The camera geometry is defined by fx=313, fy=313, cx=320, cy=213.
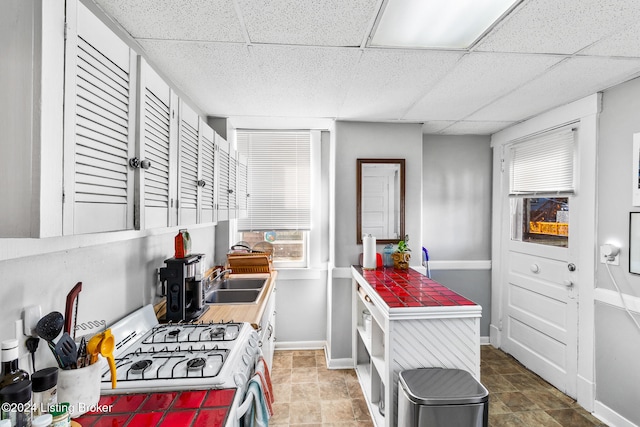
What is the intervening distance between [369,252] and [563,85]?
192 centimetres

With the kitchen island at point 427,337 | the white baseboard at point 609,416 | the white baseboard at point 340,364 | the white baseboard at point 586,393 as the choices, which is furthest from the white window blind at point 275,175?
the white baseboard at point 609,416

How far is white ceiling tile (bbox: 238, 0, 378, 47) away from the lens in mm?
1345

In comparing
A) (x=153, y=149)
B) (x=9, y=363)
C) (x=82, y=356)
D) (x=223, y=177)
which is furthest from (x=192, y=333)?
(x=223, y=177)

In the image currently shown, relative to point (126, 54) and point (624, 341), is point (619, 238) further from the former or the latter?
point (126, 54)

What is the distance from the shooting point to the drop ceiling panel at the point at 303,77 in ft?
5.75

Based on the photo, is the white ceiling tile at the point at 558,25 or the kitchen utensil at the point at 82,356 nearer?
the kitchen utensil at the point at 82,356

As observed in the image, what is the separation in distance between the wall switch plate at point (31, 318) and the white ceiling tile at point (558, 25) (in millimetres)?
2201

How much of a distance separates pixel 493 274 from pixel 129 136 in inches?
149

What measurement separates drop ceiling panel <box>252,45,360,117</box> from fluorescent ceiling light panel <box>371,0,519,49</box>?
0.24 metres

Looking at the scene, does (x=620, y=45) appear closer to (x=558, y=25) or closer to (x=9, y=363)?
(x=558, y=25)

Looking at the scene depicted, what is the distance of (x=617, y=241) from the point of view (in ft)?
7.26

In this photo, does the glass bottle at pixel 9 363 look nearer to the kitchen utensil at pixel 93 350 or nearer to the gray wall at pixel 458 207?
the kitchen utensil at pixel 93 350

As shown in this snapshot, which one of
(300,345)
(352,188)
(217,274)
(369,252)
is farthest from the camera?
(300,345)

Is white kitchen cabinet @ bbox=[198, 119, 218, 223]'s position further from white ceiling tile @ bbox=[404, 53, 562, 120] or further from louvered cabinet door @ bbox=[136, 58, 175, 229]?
white ceiling tile @ bbox=[404, 53, 562, 120]
